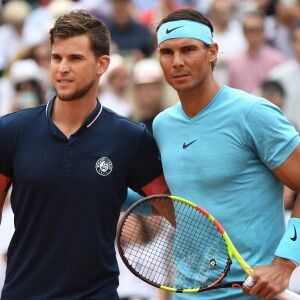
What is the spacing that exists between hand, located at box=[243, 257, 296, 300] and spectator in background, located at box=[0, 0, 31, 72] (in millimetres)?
7412

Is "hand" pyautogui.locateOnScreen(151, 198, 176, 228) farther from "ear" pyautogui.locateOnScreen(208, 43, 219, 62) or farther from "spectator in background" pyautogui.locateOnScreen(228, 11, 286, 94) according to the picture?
"spectator in background" pyautogui.locateOnScreen(228, 11, 286, 94)

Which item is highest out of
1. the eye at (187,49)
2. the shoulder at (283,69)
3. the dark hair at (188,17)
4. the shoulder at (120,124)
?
the shoulder at (283,69)

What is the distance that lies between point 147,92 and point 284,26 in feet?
9.89

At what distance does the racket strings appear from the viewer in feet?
16.6

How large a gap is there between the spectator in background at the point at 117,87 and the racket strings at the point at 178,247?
15.7 feet

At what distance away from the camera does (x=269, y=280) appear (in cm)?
478

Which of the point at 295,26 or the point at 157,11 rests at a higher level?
the point at 157,11

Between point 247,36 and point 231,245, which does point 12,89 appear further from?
point 231,245

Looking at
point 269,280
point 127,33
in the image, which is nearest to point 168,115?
point 269,280

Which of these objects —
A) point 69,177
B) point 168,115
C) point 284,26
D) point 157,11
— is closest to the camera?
point 69,177

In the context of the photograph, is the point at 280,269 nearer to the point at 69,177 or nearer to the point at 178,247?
the point at 178,247

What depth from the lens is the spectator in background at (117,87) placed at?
398 inches

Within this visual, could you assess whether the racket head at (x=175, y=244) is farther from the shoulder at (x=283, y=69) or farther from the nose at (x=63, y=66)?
the shoulder at (x=283, y=69)

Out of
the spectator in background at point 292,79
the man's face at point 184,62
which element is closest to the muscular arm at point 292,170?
the man's face at point 184,62
